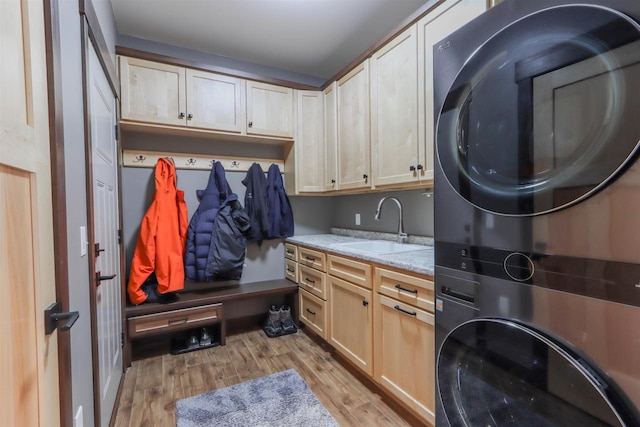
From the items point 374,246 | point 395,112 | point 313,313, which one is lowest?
point 313,313

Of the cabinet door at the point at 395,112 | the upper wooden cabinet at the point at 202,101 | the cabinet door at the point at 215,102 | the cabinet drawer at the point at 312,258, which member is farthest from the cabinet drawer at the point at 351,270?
the cabinet door at the point at 215,102

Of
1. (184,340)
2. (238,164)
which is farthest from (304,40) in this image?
(184,340)

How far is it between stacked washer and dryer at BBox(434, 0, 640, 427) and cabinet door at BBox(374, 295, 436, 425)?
238mm

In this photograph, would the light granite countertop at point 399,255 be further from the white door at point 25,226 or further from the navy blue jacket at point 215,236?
the white door at point 25,226

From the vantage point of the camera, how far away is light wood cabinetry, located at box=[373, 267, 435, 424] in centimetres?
136

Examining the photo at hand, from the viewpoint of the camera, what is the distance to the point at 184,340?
247 centimetres

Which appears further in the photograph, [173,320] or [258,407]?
[173,320]

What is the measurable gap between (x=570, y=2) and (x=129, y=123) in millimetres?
2472

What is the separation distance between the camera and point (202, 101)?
2363 mm

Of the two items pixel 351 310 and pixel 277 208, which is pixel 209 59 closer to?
pixel 277 208

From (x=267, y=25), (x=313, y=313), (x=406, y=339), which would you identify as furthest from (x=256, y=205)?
(x=406, y=339)

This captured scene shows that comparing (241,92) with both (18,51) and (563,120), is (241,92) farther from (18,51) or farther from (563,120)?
(563,120)

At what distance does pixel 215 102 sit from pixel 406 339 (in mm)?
2244

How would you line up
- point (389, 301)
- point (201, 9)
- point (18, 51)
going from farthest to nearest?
point (201, 9) → point (389, 301) → point (18, 51)
